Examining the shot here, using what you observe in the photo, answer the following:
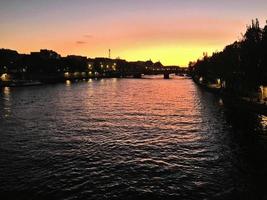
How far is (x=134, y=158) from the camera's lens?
103ft

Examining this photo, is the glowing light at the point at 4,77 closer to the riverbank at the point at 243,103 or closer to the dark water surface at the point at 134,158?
the riverbank at the point at 243,103

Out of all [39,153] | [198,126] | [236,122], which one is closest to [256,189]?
[39,153]

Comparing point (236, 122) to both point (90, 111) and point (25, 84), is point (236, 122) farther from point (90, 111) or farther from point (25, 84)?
point (25, 84)

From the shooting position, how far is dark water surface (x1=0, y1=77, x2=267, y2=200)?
929 inches

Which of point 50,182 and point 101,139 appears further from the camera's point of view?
point 101,139

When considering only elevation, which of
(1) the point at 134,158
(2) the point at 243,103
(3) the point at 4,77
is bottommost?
(1) the point at 134,158

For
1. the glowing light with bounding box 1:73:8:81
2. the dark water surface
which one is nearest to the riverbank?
the dark water surface

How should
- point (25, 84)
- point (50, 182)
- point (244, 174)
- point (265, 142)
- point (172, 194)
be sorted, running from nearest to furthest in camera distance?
point (172, 194), point (50, 182), point (244, 174), point (265, 142), point (25, 84)

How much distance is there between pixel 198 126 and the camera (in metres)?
Answer: 48.2

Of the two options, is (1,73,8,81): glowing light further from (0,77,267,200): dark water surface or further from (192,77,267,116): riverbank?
(0,77,267,200): dark water surface

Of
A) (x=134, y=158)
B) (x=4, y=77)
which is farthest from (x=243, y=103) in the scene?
(x=4, y=77)

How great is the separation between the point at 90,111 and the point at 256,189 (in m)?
45.6

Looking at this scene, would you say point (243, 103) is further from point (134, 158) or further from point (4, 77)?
point (4, 77)

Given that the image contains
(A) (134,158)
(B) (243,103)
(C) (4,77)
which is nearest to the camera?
(A) (134,158)
